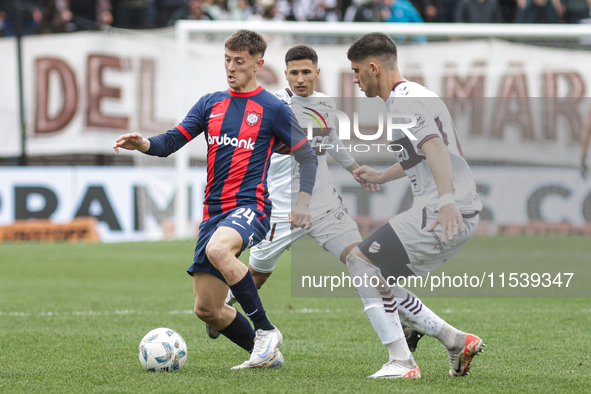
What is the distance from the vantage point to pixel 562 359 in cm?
487

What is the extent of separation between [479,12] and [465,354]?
13.2 meters

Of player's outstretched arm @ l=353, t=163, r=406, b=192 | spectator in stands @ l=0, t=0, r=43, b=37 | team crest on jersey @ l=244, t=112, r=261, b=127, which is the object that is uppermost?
spectator in stands @ l=0, t=0, r=43, b=37

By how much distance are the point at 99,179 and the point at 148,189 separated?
915 mm

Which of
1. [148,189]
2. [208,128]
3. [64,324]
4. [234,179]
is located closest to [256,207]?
[234,179]

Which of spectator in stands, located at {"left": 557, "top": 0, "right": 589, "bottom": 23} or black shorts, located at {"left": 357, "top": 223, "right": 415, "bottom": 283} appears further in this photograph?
spectator in stands, located at {"left": 557, "top": 0, "right": 589, "bottom": 23}

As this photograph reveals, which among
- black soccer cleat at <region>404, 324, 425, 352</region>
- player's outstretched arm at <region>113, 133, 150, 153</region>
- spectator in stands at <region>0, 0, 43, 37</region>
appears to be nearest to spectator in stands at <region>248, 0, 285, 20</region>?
spectator in stands at <region>0, 0, 43, 37</region>

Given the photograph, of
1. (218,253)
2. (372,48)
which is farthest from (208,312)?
(372,48)

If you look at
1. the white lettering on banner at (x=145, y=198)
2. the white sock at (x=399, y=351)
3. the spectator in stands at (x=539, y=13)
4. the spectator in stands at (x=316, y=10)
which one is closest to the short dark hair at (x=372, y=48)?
the white sock at (x=399, y=351)

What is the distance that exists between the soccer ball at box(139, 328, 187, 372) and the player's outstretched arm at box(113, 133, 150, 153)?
3.74 feet

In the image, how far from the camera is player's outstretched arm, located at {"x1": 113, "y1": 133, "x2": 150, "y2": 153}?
454 cm

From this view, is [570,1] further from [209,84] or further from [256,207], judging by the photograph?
[256,207]

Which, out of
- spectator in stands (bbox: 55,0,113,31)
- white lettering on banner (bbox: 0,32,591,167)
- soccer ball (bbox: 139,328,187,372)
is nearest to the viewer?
soccer ball (bbox: 139,328,187,372)

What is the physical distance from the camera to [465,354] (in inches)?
167

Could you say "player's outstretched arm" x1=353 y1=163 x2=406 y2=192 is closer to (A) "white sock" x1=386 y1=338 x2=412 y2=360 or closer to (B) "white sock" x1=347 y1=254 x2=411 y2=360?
(B) "white sock" x1=347 y1=254 x2=411 y2=360
